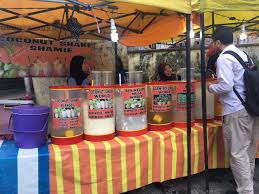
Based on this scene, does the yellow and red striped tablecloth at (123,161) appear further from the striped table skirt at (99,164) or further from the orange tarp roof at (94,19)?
the orange tarp roof at (94,19)

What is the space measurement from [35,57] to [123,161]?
123 inches

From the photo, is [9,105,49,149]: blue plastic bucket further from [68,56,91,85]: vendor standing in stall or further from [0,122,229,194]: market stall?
[68,56,91,85]: vendor standing in stall

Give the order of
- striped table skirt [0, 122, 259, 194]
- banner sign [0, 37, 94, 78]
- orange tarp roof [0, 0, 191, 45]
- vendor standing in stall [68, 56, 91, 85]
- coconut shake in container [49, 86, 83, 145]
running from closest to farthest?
striped table skirt [0, 122, 259, 194], coconut shake in container [49, 86, 83, 145], orange tarp roof [0, 0, 191, 45], vendor standing in stall [68, 56, 91, 85], banner sign [0, 37, 94, 78]

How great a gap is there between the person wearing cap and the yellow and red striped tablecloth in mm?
423

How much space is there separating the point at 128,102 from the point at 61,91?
0.63m

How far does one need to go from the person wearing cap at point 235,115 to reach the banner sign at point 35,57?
2.28 m

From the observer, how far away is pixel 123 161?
256cm

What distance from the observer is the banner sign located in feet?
15.0

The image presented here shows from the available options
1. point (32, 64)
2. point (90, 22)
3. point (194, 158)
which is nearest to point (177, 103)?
point (194, 158)

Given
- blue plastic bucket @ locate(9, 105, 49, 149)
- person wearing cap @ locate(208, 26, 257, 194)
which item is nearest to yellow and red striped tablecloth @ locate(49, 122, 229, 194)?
blue plastic bucket @ locate(9, 105, 49, 149)

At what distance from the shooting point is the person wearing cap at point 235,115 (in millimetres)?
2611

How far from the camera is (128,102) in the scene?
2.55 metres

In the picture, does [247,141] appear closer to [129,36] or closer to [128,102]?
[128,102]

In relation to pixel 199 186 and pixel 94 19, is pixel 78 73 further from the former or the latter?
pixel 199 186
